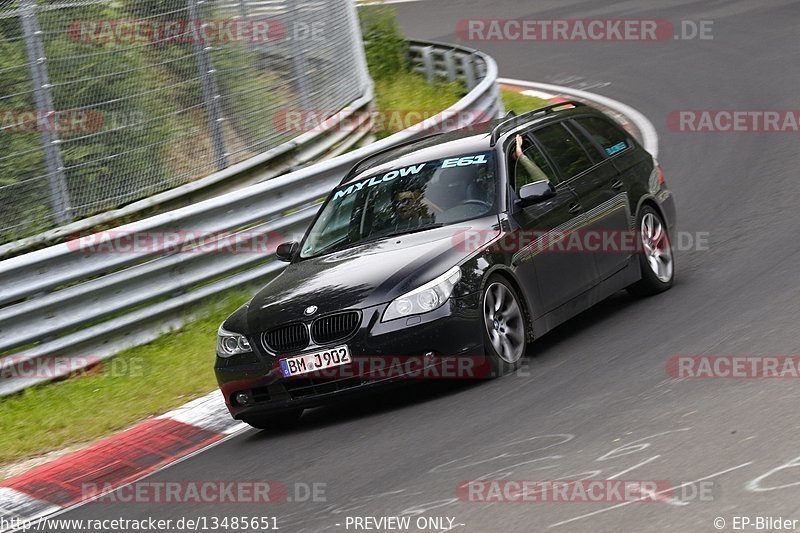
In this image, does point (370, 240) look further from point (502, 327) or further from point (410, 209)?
point (502, 327)

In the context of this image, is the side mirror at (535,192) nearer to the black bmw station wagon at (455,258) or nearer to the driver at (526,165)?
the black bmw station wagon at (455,258)

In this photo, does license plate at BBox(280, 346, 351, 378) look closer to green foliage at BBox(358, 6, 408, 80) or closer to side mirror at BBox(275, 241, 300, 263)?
side mirror at BBox(275, 241, 300, 263)

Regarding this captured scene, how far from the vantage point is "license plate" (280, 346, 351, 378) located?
7.84m

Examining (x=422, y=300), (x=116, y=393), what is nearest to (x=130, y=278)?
(x=116, y=393)

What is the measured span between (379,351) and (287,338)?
2.04 ft

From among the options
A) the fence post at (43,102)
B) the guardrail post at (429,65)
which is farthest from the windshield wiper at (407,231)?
the guardrail post at (429,65)

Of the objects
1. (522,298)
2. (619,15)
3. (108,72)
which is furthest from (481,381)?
(619,15)

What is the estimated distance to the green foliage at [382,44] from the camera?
75.1 ft

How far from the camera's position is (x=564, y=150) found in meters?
9.79

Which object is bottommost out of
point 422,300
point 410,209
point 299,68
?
point 422,300

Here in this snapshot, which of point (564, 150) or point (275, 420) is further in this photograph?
point (564, 150)

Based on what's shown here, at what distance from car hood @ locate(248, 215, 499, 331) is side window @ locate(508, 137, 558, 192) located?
1.74 feet

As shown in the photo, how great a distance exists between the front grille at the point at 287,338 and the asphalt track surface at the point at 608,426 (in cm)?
56

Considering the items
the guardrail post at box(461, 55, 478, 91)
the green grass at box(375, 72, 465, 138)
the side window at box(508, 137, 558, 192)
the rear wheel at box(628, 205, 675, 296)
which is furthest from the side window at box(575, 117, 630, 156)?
the guardrail post at box(461, 55, 478, 91)
